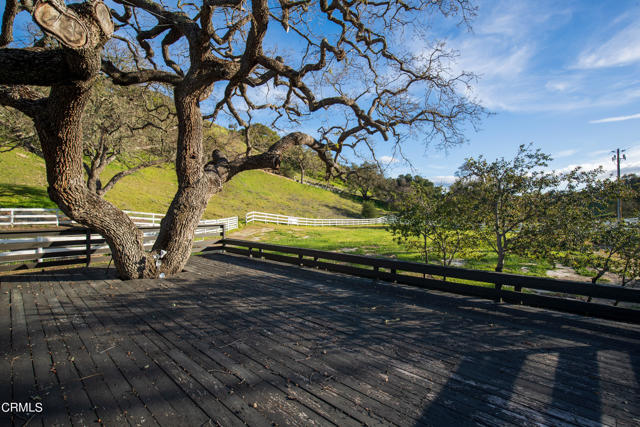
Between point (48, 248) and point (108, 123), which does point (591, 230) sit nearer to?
point (48, 248)

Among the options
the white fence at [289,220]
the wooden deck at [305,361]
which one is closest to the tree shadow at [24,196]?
the white fence at [289,220]

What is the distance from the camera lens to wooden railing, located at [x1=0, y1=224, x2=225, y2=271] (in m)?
6.52

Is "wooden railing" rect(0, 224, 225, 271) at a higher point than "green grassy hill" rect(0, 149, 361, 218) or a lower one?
lower

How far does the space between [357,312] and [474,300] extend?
236 cm

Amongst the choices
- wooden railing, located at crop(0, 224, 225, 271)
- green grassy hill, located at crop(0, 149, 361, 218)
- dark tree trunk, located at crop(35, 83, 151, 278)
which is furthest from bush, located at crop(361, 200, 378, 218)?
dark tree trunk, located at crop(35, 83, 151, 278)

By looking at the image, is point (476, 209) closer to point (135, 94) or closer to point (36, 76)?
point (36, 76)

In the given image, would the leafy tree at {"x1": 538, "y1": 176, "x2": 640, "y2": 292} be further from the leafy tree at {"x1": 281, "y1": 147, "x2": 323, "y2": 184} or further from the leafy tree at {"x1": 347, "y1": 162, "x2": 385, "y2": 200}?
the leafy tree at {"x1": 281, "y1": 147, "x2": 323, "y2": 184}

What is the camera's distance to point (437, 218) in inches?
301

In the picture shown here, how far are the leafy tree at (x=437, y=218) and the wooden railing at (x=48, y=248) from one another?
27.3 ft

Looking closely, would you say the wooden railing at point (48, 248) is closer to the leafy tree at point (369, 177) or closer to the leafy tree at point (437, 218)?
the leafy tree at point (369, 177)

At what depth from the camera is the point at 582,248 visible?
19.5 ft

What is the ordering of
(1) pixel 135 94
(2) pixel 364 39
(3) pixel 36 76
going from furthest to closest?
(1) pixel 135 94
(2) pixel 364 39
(3) pixel 36 76

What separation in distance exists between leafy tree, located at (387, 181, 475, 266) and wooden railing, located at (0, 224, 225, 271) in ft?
27.3

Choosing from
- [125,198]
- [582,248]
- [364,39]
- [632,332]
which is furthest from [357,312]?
[125,198]
